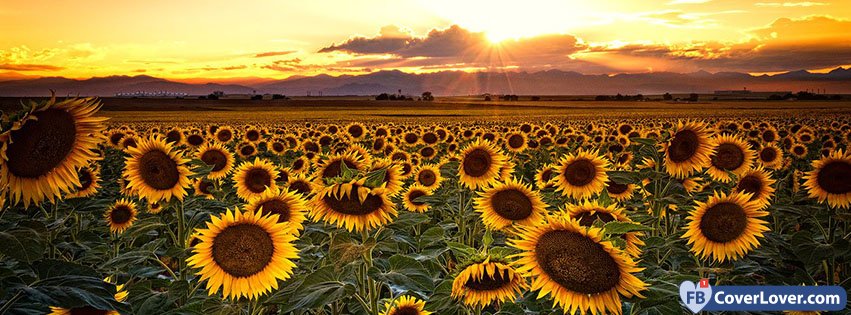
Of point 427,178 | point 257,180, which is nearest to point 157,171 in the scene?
point 257,180

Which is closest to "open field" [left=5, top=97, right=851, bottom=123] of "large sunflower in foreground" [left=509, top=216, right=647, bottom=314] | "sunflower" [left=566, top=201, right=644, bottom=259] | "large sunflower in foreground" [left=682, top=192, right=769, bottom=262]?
"large sunflower in foreground" [left=682, top=192, right=769, bottom=262]

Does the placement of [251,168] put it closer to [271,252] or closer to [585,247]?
[271,252]

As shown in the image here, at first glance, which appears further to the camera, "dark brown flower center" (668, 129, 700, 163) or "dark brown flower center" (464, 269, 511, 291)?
"dark brown flower center" (668, 129, 700, 163)

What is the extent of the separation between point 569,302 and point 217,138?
13976 mm

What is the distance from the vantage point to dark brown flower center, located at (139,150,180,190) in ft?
17.8

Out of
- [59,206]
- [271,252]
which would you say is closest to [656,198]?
[271,252]

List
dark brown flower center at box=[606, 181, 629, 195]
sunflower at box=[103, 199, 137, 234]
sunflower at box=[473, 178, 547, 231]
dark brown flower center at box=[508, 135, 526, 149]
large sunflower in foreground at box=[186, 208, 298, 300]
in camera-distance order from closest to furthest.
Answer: large sunflower in foreground at box=[186, 208, 298, 300] < sunflower at box=[473, 178, 547, 231] < dark brown flower center at box=[606, 181, 629, 195] < sunflower at box=[103, 199, 137, 234] < dark brown flower center at box=[508, 135, 526, 149]

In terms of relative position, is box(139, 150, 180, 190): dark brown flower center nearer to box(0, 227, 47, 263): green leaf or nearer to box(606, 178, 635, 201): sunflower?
box(0, 227, 47, 263): green leaf

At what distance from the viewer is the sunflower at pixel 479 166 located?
767cm

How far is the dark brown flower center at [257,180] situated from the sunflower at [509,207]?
2887 millimetres

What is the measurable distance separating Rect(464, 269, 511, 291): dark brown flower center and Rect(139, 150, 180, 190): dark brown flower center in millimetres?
3273

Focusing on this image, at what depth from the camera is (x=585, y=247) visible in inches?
118

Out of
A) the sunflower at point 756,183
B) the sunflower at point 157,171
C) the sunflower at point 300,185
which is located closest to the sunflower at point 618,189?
the sunflower at point 756,183

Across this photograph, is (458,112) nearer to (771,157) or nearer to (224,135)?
(224,135)
